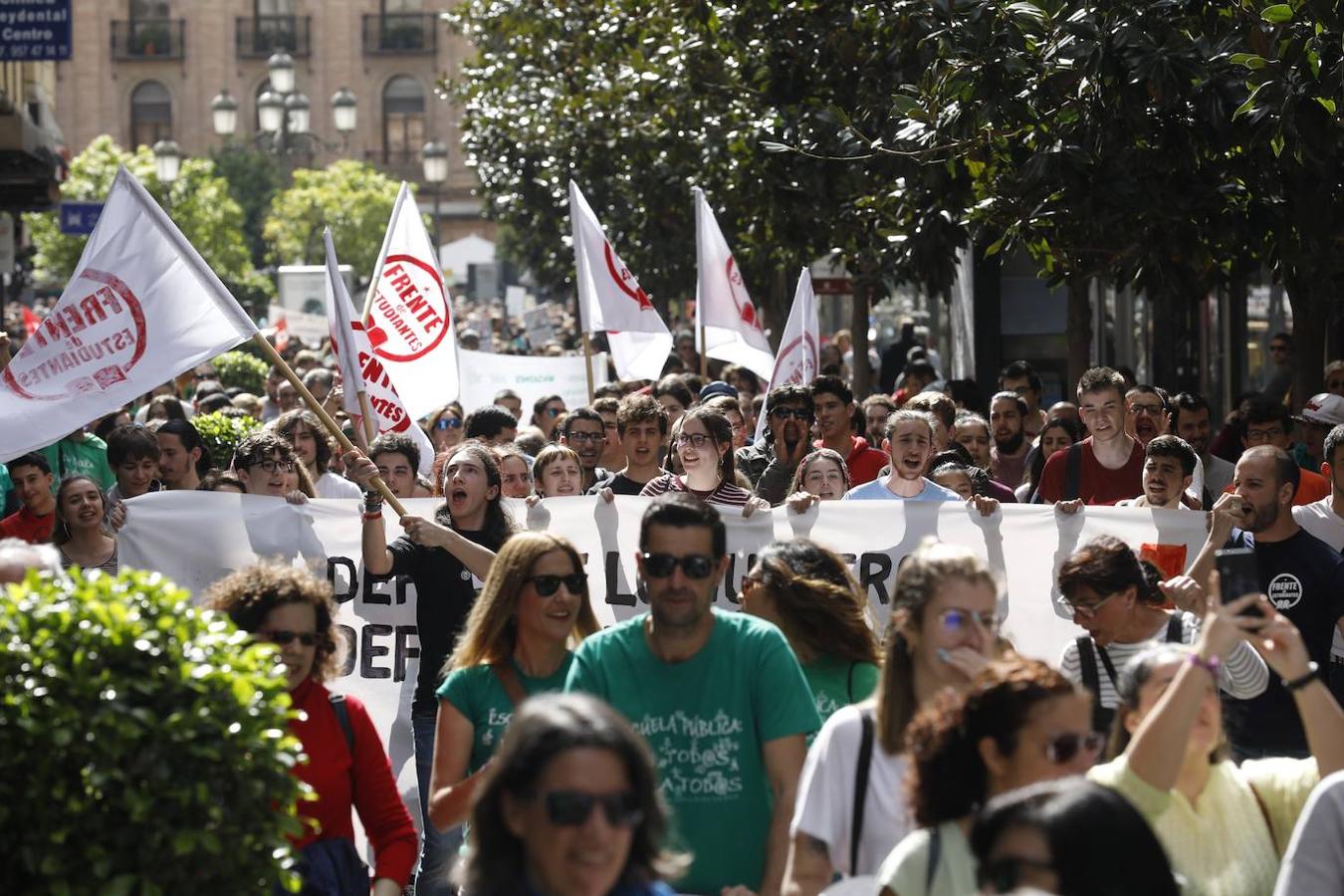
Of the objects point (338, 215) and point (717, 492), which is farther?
point (338, 215)

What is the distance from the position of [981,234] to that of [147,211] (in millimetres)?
5739

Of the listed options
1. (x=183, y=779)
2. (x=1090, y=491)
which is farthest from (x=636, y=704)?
(x=1090, y=491)

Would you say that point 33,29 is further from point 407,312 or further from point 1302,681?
point 1302,681

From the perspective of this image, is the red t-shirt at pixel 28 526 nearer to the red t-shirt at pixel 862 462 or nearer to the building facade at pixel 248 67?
the red t-shirt at pixel 862 462

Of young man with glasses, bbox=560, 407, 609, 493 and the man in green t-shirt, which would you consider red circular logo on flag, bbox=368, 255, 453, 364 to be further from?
the man in green t-shirt

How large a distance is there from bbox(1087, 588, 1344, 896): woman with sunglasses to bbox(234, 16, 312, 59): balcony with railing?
3336 inches

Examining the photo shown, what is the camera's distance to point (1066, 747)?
13.0 feet

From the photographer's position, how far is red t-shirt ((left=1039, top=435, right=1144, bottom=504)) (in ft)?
31.4

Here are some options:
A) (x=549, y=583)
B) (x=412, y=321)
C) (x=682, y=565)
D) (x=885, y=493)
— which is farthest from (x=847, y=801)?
(x=412, y=321)

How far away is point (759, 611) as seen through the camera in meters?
5.68

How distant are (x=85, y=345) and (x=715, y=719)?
404 cm

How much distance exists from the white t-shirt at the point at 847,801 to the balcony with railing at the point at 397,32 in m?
84.8

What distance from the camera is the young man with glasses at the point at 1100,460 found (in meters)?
9.60

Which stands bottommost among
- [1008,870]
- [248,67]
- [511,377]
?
[1008,870]
